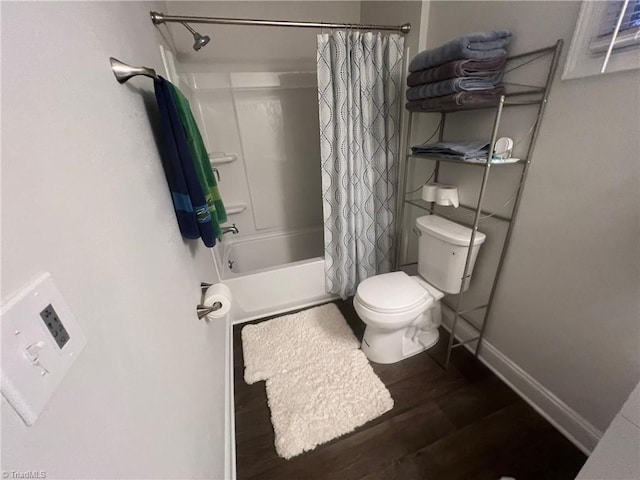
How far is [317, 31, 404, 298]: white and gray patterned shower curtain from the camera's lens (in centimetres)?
142

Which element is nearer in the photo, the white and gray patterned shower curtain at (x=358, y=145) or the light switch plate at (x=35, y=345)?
the light switch plate at (x=35, y=345)

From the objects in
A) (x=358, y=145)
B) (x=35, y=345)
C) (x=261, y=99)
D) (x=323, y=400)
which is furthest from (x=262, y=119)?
(x=35, y=345)

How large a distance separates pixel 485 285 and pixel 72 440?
64.9 inches

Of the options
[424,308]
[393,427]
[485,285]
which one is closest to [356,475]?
[393,427]

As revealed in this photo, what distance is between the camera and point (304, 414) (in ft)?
4.14

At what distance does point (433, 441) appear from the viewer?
1.16 meters

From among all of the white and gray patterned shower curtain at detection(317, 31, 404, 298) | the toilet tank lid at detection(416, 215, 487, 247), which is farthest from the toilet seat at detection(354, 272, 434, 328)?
the white and gray patterned shower curtain at detection(317, 31, 404, 298)

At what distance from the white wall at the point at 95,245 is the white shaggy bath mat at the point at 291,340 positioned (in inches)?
27.6

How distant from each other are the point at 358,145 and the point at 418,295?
3.06 ft

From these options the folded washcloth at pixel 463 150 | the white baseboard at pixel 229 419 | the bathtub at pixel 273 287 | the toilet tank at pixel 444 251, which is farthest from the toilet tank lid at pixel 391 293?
the white baseboard at pixel 229 419

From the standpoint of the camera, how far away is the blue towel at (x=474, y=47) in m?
1.01

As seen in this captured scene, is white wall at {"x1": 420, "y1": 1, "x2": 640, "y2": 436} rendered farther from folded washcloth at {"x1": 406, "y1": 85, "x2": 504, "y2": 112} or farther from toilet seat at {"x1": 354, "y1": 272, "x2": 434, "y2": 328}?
toilet seat at {"x1": 354, "y1": 272, "x2": 434, "y2": 328}

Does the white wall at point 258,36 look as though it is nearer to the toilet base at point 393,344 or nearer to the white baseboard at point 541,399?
the toilet base at point 393,344

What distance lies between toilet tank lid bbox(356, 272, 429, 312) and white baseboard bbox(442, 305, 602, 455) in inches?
18.3
